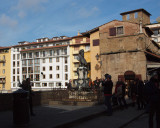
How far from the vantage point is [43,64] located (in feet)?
252

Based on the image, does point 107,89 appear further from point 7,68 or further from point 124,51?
point 7,68

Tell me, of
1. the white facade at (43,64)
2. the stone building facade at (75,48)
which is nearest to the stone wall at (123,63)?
the stone building facade at (75,48)

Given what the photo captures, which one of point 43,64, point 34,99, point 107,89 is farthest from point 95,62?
point 43,64

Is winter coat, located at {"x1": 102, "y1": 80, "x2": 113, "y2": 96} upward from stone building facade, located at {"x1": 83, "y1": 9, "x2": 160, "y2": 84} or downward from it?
downward

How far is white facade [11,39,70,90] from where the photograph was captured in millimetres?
72688

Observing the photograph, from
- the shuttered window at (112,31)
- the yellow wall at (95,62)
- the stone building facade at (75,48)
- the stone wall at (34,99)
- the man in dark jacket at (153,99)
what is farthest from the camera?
the stone building facade at (75,48)

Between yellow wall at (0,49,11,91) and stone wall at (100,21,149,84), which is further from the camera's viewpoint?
yellow wall at (0,49,11,91)

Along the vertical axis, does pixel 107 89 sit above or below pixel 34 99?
above

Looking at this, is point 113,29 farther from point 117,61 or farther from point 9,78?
point 9,78

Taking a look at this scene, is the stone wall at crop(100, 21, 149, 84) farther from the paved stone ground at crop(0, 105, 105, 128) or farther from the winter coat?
the paved stone ground at crop(0, 105, 105, 128)

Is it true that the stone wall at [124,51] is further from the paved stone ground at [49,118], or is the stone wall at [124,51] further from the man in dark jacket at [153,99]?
the man in dark jacket at [153,99]

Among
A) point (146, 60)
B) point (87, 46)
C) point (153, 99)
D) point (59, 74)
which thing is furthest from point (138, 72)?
point (59, 74)

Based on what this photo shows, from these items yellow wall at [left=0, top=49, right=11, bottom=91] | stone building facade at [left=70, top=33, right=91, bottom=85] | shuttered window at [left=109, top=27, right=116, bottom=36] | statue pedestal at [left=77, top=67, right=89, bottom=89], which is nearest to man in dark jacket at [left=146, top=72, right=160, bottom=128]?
statue pedestal at [left=77, top=67, right=89, bottom=89]

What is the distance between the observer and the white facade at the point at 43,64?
7269 cm
